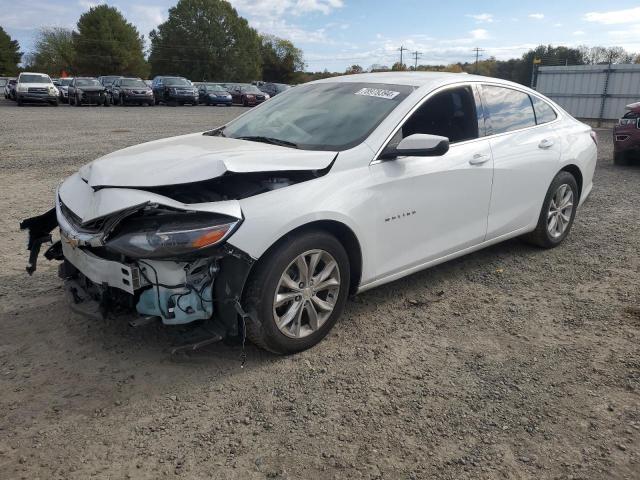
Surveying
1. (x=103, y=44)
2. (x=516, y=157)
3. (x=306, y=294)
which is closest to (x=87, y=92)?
(x=516, y=157)

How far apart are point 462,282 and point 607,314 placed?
1.07m

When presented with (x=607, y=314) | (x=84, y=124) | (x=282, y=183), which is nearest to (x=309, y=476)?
(x=282, y=183)

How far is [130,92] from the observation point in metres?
30.5

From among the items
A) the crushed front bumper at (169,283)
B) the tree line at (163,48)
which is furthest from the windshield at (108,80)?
the tree line at (163,48)

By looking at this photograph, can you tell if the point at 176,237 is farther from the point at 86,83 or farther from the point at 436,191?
the point at 86,83

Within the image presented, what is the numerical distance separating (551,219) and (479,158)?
146 cm

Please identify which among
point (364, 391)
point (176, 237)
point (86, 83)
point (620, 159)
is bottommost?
point (364, 391)

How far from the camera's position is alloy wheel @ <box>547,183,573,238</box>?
16.4ft

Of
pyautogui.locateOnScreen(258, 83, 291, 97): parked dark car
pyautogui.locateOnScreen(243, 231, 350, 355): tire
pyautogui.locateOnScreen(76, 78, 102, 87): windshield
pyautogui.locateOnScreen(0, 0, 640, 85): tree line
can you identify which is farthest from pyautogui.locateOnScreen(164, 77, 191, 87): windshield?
pyautogui.locateOnScreen(0, 0, 640, 85): tree line

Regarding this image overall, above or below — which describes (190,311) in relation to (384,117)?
below

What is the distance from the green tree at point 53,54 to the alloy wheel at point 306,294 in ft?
275

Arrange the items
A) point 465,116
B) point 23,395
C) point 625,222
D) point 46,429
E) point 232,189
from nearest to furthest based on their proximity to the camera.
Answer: point 46,429, point 23,395, point 232,189, point 465,116, point 625,222

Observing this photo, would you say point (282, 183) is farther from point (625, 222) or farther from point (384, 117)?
point (625, 222)

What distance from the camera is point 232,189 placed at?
308cm
